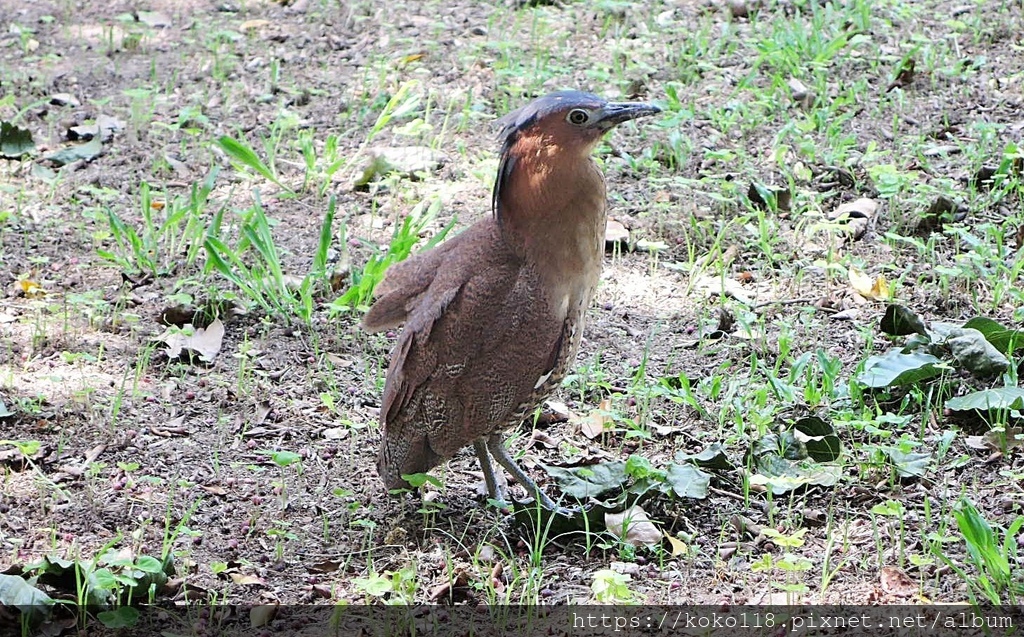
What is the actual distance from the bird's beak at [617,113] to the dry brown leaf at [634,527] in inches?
49.7

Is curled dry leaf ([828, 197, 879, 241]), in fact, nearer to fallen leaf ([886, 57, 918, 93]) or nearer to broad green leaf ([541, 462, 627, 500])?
fallen leaf ([886, 57, 918, 93])

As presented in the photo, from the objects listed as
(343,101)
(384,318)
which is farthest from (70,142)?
(384,318)

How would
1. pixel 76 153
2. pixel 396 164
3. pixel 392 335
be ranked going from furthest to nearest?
pixel 76 153
pixel 396 164
pixel 392 335

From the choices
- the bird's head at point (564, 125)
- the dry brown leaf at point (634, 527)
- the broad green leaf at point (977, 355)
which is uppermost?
the bird's head at point (564, 125)

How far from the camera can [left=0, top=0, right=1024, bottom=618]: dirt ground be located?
162 inches

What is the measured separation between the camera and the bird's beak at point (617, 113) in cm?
419

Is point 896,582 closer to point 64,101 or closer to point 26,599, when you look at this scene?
point 26,599

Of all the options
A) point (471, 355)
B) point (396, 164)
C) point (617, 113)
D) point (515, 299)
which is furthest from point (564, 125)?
point (396, 164)

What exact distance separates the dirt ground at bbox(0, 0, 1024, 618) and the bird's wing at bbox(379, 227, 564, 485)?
349 mm

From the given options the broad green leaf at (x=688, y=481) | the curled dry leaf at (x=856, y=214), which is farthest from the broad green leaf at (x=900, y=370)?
the curled dry leaf at (x=856, y=214)

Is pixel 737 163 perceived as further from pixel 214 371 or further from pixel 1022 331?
pixel 214 371

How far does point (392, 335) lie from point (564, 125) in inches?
64.7

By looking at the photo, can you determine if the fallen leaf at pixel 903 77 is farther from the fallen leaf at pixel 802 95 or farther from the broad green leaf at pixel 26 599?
the broad green leaf at pixel 26 599

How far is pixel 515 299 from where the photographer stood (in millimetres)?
4195
